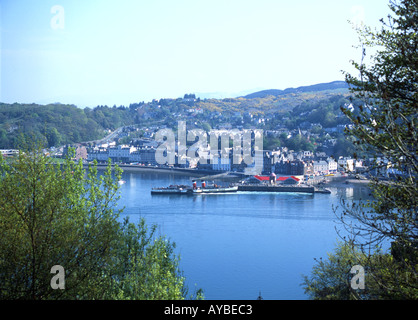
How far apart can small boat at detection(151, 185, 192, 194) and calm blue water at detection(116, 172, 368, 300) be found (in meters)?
0.27

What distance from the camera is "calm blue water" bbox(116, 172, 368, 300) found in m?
4.46

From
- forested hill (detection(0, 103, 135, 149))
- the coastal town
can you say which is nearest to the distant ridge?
forested hill (detection(0, 103, 135, 149))

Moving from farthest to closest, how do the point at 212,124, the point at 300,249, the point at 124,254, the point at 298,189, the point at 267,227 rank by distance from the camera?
the point at 212,124 → the point at 298,189 → the point at 267,227 → the point at 300,249 → the point at 124,254

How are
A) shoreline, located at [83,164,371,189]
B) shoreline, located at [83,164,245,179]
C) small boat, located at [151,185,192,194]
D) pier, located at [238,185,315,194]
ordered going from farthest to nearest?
shoreline, located at [83,164,245,179] → shoreline, located at [83,164,371,189] → pier, located at [238,185,315,194] → small boat, located at [151,185,192,194]

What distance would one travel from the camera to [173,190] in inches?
441

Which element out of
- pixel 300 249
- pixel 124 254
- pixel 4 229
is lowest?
pixel 300 249

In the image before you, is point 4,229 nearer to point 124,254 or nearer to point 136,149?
point 124,254

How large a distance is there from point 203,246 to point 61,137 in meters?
15.5

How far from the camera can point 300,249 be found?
569 cm

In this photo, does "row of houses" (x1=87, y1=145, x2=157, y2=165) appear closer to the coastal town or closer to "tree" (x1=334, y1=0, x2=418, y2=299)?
the coastal town

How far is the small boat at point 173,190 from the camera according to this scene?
1089cm

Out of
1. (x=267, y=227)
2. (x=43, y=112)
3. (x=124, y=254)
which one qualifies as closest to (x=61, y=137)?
(x=43, y=112)

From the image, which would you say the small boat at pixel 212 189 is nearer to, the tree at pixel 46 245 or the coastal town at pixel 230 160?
the coastal town at pixel 230 160

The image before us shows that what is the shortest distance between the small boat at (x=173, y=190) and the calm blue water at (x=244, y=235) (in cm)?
27
